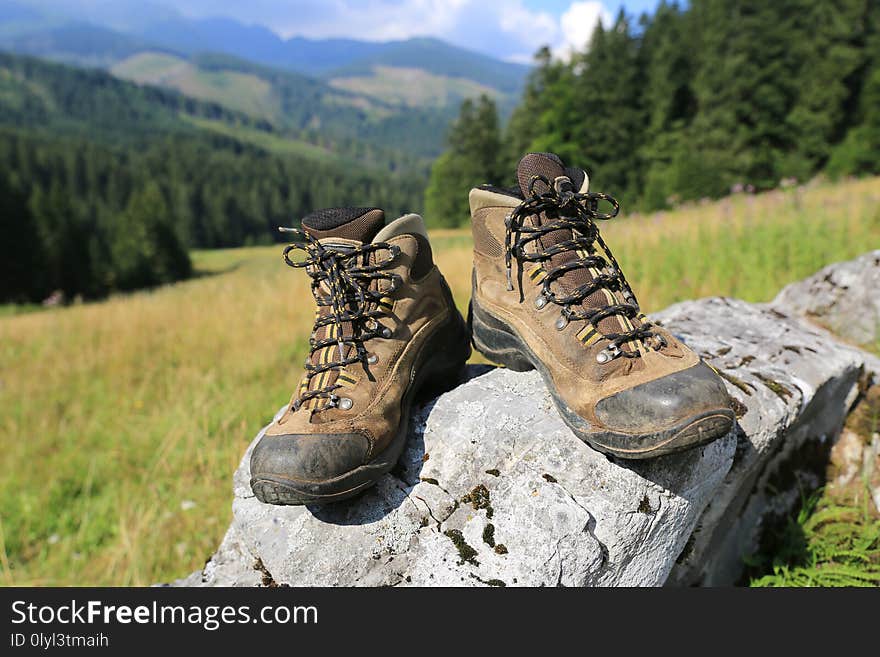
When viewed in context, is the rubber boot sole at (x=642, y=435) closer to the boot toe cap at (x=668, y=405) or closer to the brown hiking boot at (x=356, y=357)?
the boot toe cap at (x=668, y=405)

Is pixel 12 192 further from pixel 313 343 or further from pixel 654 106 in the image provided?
pixel 313 343

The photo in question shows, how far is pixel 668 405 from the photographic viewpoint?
1.57 meters

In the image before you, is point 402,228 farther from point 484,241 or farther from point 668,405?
point 668,405

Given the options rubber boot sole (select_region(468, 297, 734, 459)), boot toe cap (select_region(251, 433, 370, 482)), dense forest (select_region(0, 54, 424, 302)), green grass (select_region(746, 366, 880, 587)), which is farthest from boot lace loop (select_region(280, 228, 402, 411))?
dense forest (select_region(0, 54, 424, 302))

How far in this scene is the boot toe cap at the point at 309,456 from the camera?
63.5 inches

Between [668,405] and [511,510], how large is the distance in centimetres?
62

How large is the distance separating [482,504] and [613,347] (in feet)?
2.33

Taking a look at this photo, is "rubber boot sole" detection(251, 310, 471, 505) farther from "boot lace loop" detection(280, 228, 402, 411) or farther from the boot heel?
"boot lace loop" detection(280, 228, 402, 411)

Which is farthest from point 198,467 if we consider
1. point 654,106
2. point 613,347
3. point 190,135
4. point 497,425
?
point 190,135

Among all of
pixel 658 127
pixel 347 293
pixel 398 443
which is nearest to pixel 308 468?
pixel 398 443

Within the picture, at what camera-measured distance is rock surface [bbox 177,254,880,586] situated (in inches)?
67.7

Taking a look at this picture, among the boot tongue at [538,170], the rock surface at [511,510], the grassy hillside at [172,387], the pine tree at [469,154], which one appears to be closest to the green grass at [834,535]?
the rock surface at [511,510]

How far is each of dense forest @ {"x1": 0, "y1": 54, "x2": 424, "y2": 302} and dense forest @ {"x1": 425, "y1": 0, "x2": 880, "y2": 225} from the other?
22.2 meters

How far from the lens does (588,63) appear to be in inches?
1475
